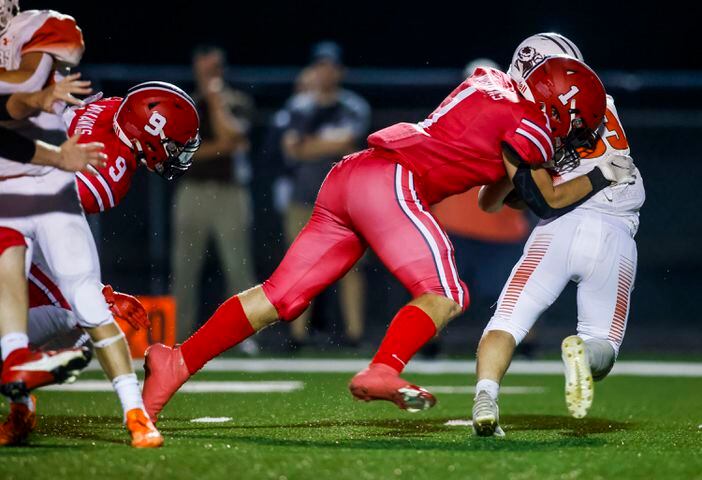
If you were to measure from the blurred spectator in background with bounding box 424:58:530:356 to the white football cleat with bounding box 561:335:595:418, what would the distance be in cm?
394

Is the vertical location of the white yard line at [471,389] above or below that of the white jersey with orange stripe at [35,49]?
below

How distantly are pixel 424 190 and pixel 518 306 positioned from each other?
1.86 ft

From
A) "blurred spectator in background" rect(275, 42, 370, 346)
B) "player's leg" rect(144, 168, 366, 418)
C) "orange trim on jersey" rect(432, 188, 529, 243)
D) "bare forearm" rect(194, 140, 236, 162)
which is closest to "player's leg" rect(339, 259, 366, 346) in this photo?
"blurred spectator in background" rect(275, 42, 370, 346)

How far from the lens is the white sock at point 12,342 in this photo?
4371mm

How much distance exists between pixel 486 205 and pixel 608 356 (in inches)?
31.0

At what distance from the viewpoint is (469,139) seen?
495 cm

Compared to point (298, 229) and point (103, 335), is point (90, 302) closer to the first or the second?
point (103, 335)

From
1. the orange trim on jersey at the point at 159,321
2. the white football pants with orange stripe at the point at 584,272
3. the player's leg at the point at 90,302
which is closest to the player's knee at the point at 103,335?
the player's leg at the point at 90,302

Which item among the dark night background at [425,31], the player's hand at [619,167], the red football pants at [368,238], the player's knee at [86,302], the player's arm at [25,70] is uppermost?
the dark night background at [425,31]

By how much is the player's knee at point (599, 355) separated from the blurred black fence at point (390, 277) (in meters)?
4.55

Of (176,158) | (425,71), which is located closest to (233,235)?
(425,71)

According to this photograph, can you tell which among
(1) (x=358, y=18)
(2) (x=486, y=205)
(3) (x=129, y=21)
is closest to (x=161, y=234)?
(3) (x=129, y=21)

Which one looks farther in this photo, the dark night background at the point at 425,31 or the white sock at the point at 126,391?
the dark night background at the point at 425,31

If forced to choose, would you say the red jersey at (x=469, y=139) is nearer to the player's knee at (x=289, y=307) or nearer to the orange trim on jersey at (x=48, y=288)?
the player's knee at (x=289, y=307)
